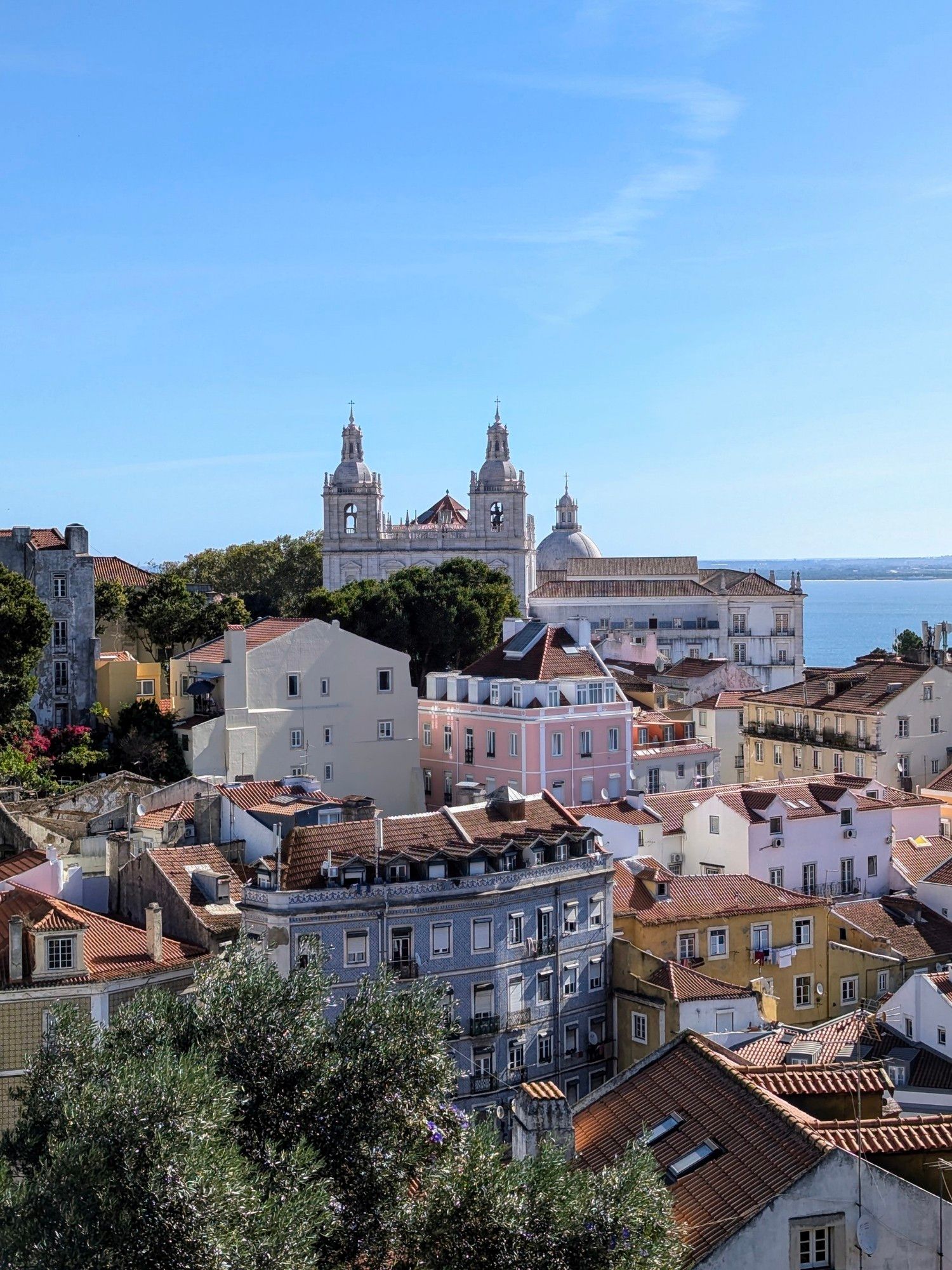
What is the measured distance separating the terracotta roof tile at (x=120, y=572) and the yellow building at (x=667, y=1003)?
42.4m

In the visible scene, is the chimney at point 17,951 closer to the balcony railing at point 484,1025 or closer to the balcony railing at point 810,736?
the balcony railing at point 484,1025

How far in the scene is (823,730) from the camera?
2105 inches

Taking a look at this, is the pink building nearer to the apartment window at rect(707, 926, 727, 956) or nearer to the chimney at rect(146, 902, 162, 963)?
the apartment window at rect(707, 926, 727, 956)

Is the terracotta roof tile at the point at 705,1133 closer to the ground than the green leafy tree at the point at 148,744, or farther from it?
closer to the ground

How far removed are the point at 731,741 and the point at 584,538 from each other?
78723mm

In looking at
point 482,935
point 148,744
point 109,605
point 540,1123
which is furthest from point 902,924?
point 109,605

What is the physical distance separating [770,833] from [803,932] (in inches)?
161

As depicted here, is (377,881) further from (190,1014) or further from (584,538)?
(584,538)

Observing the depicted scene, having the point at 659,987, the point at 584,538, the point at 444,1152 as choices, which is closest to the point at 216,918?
the point at 659,987

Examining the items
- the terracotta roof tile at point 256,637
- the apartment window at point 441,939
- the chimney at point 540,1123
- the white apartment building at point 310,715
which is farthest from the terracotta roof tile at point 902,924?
the terracotta roof tile at point 256,637

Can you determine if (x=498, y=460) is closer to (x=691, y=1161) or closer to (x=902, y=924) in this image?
(x=902, y=924)

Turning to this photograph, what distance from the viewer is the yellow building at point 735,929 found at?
3306cm

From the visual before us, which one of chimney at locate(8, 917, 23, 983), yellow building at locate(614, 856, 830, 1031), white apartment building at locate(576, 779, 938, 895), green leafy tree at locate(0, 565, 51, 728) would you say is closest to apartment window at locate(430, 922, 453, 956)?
yellow building at locate(614, 856, 830, 1031)

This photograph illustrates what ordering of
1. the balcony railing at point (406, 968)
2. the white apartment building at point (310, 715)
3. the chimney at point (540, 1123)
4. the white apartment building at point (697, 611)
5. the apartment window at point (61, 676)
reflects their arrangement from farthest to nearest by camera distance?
the white apartment building at point (697, 611), the apartment window at point (61, 676), the white apartment building at point (310, 715), the balcony railing at point (406, 968), the chimney at point (540, 1123)
